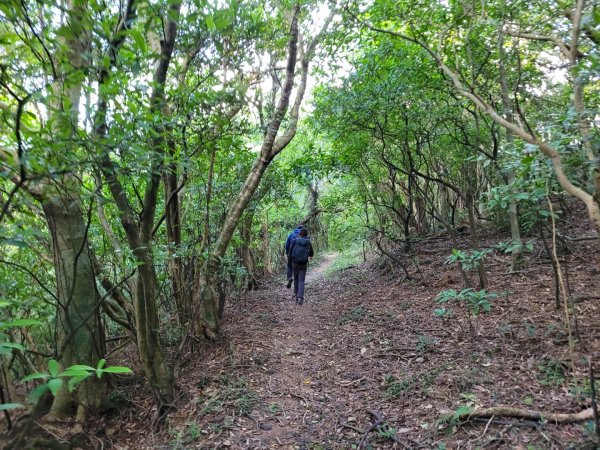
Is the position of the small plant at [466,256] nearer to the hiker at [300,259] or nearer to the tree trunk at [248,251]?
the hiker at [300,259]

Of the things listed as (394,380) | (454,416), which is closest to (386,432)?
(454,416)

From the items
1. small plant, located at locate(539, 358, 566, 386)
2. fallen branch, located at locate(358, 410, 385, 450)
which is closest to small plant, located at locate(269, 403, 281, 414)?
fallen branch, located at locate(358, 410, 385, 450)

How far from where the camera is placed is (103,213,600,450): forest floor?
3336 millimetres

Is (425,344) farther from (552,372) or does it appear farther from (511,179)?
(511,179)

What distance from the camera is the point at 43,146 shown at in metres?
2.16

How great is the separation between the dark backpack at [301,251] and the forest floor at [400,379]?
2362 millimetres

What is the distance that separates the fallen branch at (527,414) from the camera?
2.91 meters

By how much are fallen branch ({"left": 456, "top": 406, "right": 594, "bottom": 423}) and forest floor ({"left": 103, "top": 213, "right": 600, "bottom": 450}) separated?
0.05 metres

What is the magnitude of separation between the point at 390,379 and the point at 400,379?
13 centimetres

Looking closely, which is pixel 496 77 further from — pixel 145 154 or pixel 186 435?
pixel 186 435

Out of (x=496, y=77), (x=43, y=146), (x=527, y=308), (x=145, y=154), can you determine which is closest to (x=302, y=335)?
(x=527, y=308)

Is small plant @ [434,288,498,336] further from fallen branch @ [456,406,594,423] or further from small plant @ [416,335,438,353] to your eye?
fallen branch @ [456,406,594,423]

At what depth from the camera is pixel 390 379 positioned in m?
4.42

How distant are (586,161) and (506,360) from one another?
2333 mm
